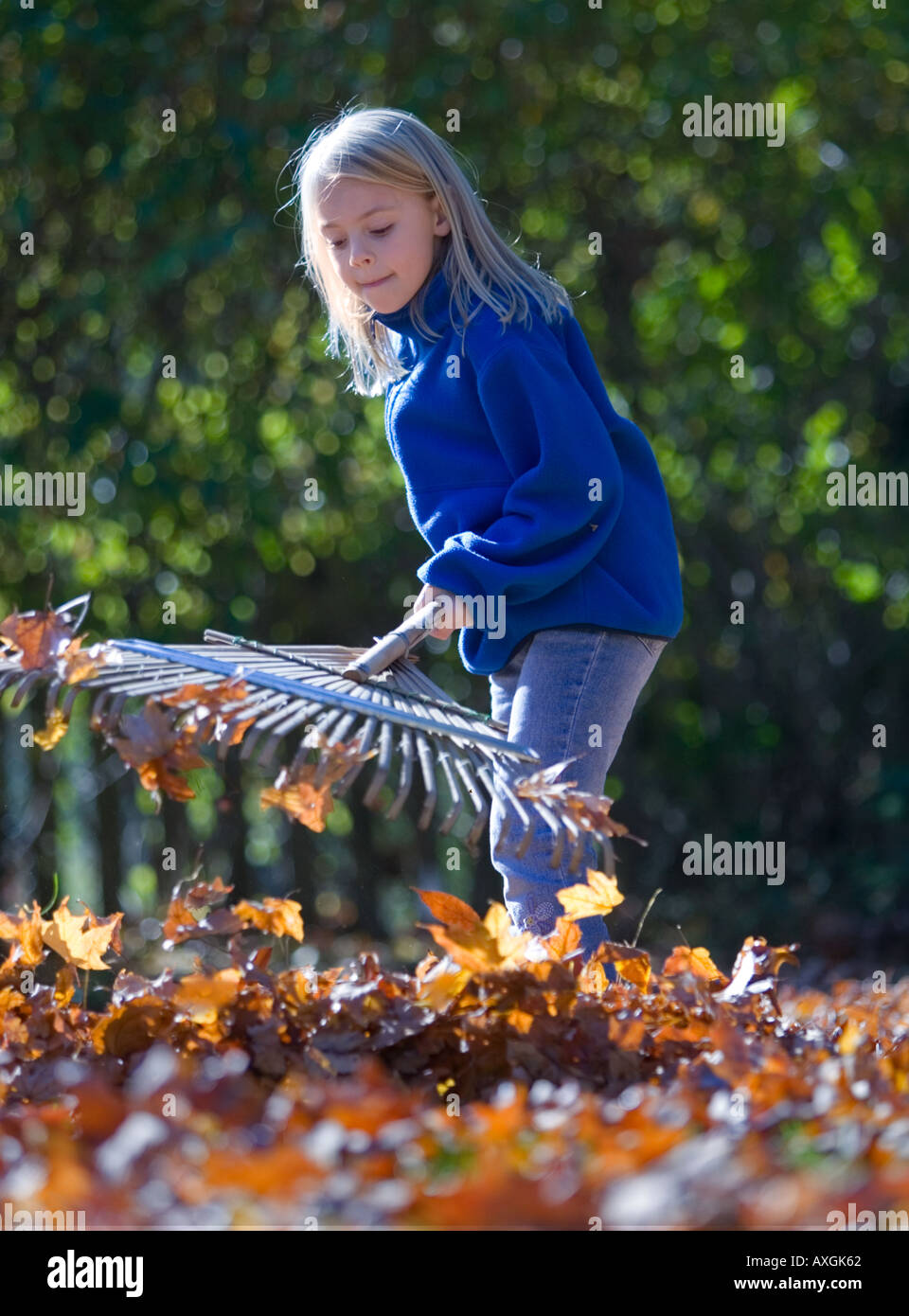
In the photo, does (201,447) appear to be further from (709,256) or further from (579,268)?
(709,256)

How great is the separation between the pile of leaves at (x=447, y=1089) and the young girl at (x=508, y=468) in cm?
43

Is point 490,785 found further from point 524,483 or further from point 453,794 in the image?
point 524,483

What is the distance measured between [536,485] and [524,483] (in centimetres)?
2

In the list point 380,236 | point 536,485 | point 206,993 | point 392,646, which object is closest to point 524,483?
point 536,485

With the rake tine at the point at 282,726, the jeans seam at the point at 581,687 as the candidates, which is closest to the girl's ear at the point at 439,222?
the jeans seam at the point at 581,687

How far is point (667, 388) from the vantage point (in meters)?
5.68

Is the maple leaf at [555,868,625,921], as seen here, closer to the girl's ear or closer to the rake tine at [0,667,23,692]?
the rake tine at [0,667,23,692]

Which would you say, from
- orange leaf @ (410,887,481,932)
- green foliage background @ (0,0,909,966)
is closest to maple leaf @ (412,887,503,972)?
orange leaf @ (410,887,481,932)

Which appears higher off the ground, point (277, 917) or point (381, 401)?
point (381, 401)

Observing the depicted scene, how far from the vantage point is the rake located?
1.72 m

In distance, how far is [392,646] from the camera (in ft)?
7.20

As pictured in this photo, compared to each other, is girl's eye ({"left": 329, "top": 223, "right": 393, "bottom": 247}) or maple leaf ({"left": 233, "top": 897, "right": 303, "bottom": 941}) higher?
girl's eye ({"left": 329, "top": 223, "right": 393, "bottom": 247})

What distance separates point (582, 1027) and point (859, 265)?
4612 millimetres

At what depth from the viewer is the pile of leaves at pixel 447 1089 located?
3.43 ft
